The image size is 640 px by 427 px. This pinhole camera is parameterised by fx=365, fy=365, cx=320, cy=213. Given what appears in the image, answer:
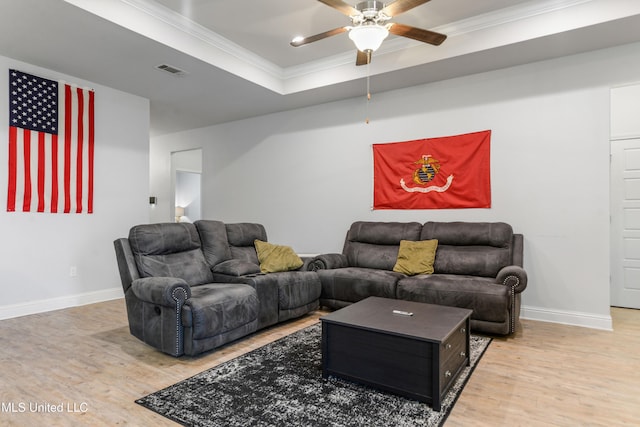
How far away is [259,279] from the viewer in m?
3.43

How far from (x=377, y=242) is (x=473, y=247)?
111 centimetres

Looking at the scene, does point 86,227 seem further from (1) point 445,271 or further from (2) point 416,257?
(1) point 445,271

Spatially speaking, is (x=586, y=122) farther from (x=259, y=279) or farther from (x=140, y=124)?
(x=140, y=124)

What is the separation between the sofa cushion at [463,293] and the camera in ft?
10.5

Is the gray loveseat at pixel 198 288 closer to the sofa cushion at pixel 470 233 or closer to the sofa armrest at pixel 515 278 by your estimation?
the sofa cushion at pixel 470 233

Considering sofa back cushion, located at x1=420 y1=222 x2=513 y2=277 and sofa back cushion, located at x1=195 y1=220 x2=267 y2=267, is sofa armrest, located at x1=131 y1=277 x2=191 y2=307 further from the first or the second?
sofa back cushion, located at x1=420 y1=222 x2=513 y2=277

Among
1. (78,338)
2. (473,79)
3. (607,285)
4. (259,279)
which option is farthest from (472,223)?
(78,338)

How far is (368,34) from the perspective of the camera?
9.02 feet

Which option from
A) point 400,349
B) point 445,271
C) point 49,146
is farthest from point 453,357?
point 49,146

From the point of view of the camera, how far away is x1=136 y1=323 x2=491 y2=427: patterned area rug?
193 centimetres

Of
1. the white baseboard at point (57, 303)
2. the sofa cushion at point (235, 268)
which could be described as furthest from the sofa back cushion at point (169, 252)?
the white baseboard at point (57, 303)

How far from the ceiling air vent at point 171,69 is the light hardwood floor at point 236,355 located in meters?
2.82

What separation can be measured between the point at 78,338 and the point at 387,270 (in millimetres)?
3131

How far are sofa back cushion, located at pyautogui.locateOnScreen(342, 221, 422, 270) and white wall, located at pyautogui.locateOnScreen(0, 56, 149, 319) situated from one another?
10.1 ft
